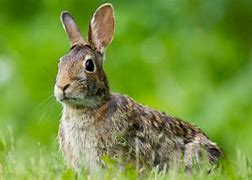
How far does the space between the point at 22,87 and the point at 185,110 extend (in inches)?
66.3

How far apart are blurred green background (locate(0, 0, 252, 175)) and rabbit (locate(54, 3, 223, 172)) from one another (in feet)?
8.99

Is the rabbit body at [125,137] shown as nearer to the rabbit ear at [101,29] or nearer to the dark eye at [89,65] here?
the dark eye at [89,65]

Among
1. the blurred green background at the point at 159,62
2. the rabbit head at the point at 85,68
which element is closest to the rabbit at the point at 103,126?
the rabbit head at the point at 85,68

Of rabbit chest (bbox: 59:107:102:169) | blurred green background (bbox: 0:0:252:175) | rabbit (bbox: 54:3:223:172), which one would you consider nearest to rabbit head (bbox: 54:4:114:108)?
rabbit (bbox: 54:3:223:172)

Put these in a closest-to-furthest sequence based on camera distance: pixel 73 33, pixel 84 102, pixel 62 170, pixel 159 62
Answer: pixel 62 170, pixel 84 102, pixel 73 33, pixel 159 62

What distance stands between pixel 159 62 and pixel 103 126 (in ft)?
12.8

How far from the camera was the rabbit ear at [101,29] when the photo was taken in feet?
26.1

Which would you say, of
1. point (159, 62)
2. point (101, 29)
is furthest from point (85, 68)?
point (159, 62)

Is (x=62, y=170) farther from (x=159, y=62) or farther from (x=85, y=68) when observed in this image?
(x=159, y=62)

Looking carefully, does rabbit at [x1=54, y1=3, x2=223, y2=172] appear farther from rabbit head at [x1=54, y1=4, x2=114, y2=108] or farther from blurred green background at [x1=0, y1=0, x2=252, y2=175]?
blurred green background at [x1=0, y1=0, x2=252, y2=175]

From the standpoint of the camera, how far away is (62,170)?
736cm

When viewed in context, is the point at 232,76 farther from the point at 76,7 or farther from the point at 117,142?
the point at 117,142

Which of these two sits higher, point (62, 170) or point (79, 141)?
point (79, 141)

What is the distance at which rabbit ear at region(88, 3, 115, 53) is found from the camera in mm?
7957
